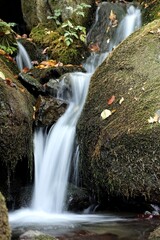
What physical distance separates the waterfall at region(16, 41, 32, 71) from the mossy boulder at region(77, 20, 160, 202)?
2.71 meters

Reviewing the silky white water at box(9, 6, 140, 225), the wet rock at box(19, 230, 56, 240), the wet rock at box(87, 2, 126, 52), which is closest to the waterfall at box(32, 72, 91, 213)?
the silky white water at box(9, 6, 140, 225)

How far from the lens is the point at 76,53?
8797mm

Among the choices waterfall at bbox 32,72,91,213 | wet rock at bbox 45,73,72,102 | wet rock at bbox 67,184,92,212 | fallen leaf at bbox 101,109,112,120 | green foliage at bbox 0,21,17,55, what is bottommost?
wet rock at bbox 67,184,92,212

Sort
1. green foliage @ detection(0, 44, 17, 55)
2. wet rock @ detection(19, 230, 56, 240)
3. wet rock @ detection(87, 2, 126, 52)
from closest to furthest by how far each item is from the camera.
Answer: wet rock @ detection(19, 230, 56, 240), green foliage @ detection(0, 44, 17, 55), wet rock @ detection(87, 2, 126, 52)

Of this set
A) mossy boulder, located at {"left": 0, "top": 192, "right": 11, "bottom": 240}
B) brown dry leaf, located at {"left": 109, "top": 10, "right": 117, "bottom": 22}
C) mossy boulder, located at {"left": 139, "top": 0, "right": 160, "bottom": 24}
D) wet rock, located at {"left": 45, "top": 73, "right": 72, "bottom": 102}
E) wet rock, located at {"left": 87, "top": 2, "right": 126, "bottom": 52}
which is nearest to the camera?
mossy boulder, located at {"left": 0, "top": 192, "right": 11, "bottom": 240}

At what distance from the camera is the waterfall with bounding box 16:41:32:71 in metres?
8.44

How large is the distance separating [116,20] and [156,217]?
6.20m

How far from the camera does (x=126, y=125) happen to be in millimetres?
4844

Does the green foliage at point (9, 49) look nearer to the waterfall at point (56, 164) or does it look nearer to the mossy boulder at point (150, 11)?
the waterfall at point (56, 164)

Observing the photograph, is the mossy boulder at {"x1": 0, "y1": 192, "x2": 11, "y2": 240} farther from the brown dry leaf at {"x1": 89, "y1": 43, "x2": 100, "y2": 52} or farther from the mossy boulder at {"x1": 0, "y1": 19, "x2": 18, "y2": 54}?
the brown dry leaf at {"x1": 89, "y1": 43, "x2": 100, "y2": 52}

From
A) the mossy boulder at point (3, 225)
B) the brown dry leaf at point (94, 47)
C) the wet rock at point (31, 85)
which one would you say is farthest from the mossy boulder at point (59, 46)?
the mossy boulder at point (3, 225)

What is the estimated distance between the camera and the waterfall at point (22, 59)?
27.7 feet

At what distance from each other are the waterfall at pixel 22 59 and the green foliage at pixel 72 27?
37.1 inches

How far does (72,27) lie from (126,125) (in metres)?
5.08
